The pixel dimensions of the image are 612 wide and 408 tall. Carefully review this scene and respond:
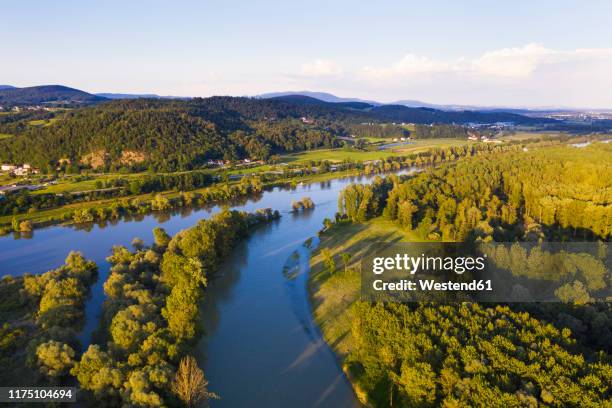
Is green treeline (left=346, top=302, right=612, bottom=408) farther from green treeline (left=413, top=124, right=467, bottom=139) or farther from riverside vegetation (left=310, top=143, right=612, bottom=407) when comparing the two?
green treeline (left=413, top=124, right=467, bottom=139)

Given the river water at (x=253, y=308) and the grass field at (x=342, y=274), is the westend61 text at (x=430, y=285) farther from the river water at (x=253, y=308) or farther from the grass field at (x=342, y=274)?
the river water at (x=253, y=308)

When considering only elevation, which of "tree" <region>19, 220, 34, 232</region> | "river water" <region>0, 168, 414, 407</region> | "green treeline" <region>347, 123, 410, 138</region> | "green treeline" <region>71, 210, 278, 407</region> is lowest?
"river water" <region>0, 168, 414, 407</region>

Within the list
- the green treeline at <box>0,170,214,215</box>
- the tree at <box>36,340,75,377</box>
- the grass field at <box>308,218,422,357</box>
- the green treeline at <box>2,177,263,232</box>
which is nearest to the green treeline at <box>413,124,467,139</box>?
the green treeline at <box>2,177,263,232</box>

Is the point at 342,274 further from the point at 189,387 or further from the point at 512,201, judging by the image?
the point at 512,201

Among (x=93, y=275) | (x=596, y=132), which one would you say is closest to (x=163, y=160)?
(x=93, y=275)

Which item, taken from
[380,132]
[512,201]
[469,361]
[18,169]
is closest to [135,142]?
[18,169]

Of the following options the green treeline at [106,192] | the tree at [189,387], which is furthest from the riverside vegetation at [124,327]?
the green treeline at [106,192]
